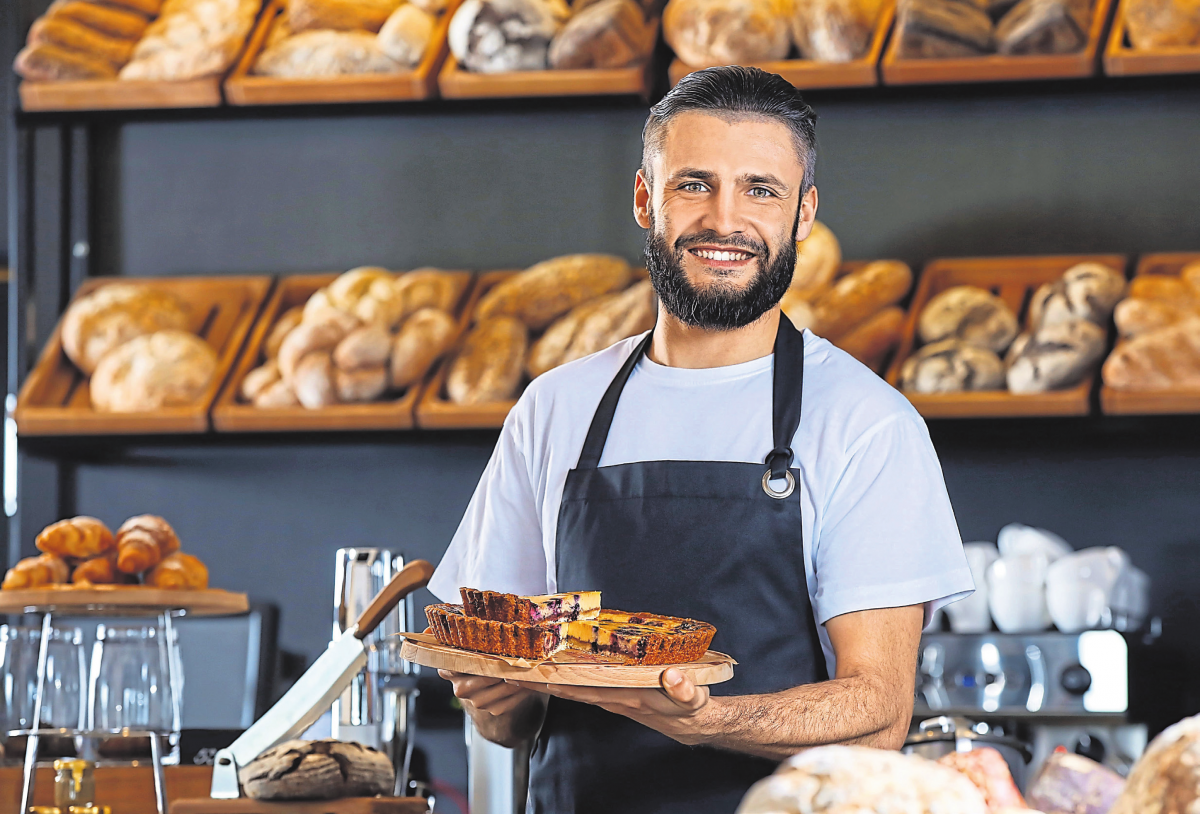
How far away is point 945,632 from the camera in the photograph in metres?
2.40

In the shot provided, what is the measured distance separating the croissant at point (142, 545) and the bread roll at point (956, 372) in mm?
1331

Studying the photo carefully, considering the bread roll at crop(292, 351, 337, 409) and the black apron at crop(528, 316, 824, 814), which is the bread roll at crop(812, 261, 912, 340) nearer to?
the bread roll at crop(292, 351, 337, 409)

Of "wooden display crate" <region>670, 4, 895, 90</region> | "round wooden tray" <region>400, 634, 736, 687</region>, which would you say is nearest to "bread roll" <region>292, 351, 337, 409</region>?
"wooden display crate" <region>670, 4, 895, 90</region>

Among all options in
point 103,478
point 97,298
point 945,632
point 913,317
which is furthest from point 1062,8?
point 103,478

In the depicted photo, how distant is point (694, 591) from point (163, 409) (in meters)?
1.68

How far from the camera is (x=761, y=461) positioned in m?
1.38

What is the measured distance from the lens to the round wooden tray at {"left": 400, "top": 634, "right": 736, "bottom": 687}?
1.09 metres

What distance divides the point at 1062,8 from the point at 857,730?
1.82 m

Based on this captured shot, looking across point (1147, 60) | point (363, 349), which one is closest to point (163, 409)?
point (363, 349)

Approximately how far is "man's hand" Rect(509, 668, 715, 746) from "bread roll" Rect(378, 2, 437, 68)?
1.91m

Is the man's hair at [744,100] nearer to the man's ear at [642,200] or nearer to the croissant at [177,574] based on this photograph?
the man's ear at [642,200]

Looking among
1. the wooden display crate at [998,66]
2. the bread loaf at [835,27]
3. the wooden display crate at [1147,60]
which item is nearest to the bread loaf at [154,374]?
the bread loaf at [835,27]

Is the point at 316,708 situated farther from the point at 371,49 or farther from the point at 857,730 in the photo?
the point at 371,49

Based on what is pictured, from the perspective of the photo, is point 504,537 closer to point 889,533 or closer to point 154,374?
point 889,533
